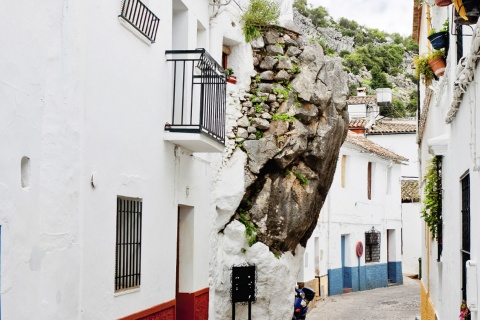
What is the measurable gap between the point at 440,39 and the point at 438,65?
777 millimetres

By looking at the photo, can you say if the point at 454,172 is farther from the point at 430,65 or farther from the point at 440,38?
the point at 430,65

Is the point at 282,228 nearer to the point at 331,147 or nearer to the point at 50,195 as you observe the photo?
the point at 331,147

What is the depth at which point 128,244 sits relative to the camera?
10.4 m

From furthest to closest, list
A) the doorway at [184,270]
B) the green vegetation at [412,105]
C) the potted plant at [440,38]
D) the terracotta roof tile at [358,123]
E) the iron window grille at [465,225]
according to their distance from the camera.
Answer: the green vegetation at [412,105] < the terracotta roof tile at [358,123] < the doorway at [184,270] < the potted plant at [440,38] < the iron window grille at [465,225]

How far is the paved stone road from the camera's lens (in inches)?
939

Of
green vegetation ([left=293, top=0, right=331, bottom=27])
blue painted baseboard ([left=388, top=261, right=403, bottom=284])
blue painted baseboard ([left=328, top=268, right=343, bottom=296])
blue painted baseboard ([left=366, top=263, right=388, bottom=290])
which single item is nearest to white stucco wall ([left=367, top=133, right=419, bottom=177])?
blue painted baseboard ([left=388, top=261, right=403, bottom=284])

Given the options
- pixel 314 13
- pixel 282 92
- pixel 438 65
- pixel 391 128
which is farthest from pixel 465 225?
pixel 314 13

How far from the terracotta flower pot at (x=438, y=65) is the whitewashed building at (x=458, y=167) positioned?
30 centimetres

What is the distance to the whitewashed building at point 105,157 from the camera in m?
7.18

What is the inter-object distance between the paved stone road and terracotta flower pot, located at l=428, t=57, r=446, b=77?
12076mm

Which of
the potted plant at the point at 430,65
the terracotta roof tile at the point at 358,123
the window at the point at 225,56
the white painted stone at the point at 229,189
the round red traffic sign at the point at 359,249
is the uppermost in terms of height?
the terracotta roof tile at the point at 358,123

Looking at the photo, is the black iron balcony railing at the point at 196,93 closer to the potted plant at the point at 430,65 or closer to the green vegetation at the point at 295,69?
the green vegetation at the point at 295,69

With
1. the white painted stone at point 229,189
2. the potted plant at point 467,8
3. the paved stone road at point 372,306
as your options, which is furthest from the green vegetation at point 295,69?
the paved stone road at point 372,306

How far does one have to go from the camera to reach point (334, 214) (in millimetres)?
30250
